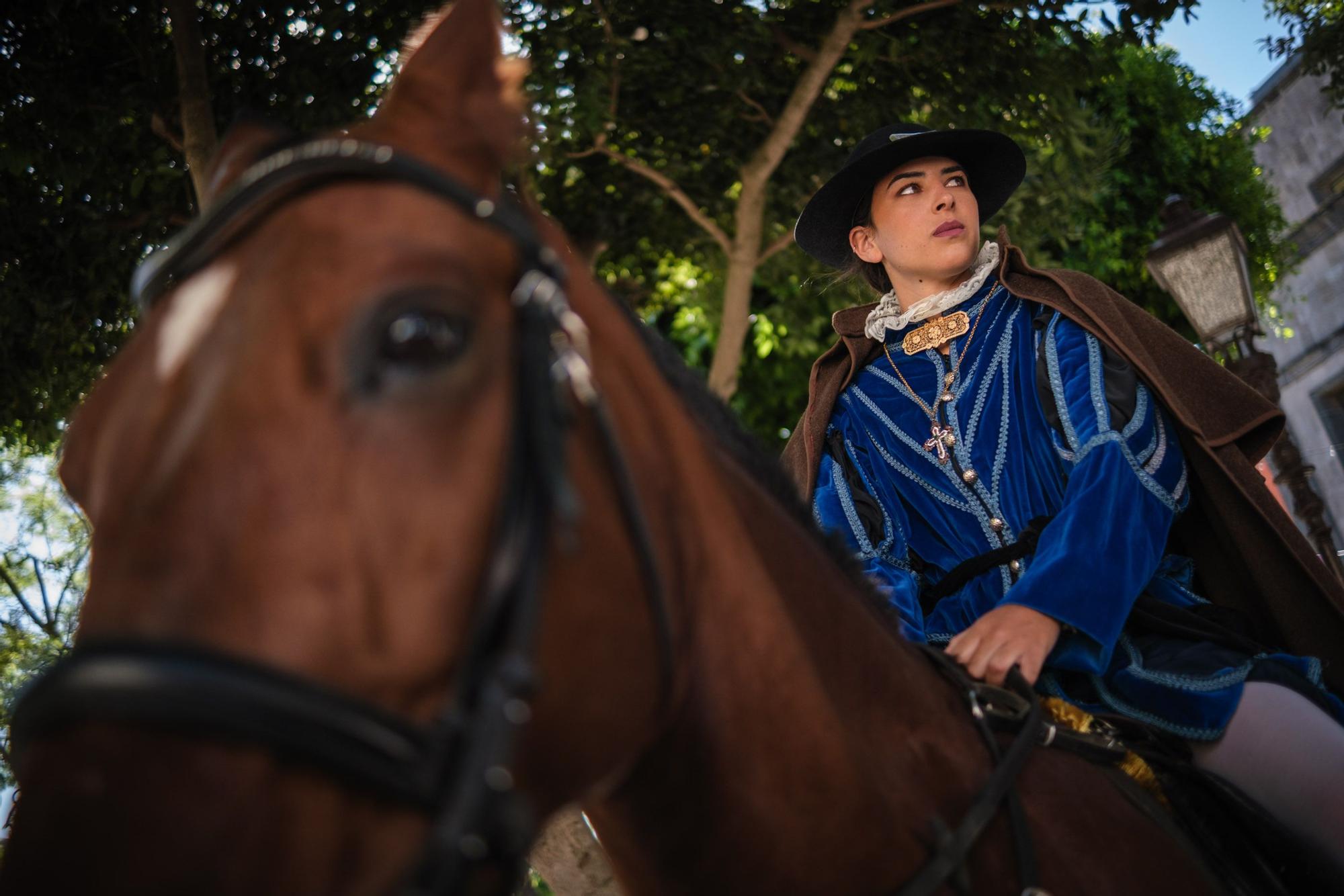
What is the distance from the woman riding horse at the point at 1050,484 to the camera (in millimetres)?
2287

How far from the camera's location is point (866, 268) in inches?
148

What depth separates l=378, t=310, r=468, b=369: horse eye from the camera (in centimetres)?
112

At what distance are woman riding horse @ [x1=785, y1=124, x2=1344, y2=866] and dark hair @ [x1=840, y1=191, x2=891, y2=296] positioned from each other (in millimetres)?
20

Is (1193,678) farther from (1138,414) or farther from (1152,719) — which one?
(1138,414)

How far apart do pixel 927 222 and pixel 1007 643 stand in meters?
1.54

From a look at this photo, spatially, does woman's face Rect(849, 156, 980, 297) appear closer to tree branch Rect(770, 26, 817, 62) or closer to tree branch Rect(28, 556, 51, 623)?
tree branch Rect(770, 26, 817, 62)

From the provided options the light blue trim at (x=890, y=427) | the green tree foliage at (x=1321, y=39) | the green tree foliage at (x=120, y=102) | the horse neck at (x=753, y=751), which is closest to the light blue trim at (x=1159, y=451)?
the light blue trim at (x=890, y=427)

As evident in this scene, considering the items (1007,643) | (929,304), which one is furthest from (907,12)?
(1007,643)

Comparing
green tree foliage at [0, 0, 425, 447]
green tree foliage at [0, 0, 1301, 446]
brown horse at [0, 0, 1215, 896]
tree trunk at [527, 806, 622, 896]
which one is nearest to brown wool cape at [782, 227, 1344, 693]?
brown horse at [0, 0, 1215, 896]

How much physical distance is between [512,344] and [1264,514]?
2.21 meters

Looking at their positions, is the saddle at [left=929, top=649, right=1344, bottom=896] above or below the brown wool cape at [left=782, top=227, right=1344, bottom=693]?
below

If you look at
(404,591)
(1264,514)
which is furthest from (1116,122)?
(404,591)

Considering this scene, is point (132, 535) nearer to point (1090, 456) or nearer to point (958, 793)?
point (958, 793)

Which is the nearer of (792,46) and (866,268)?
(866,268)
